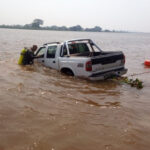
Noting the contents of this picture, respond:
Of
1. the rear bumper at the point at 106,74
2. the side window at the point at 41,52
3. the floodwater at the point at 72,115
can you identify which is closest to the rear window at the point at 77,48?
the floodwater at the point at 72,115

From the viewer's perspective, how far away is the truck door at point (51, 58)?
9383 millimetres

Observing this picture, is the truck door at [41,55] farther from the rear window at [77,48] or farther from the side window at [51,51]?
the rear window at [77,48]

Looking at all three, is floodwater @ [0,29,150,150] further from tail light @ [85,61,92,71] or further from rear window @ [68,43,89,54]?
rear window @ [68,43,89,54]

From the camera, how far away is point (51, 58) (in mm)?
9617

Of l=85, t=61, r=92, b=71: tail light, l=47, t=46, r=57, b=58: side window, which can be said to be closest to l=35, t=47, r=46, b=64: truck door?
l=47, t=46, r=57, b=58: side window

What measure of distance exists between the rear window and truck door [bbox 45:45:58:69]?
703 millimetres

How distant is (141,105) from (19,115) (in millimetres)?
3399

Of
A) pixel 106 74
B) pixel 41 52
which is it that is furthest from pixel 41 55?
pixel 106 74

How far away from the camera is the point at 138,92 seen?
7773mm

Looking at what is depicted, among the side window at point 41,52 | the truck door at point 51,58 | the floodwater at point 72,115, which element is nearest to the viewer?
the floodwater at point 72,115

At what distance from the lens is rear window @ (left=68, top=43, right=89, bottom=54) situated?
912cm

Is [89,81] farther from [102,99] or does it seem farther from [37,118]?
[37,118]

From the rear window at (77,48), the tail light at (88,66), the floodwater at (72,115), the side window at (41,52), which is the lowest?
the floodwater at (72,115)

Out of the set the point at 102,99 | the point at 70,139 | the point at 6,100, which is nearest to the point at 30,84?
the point at 6,100
